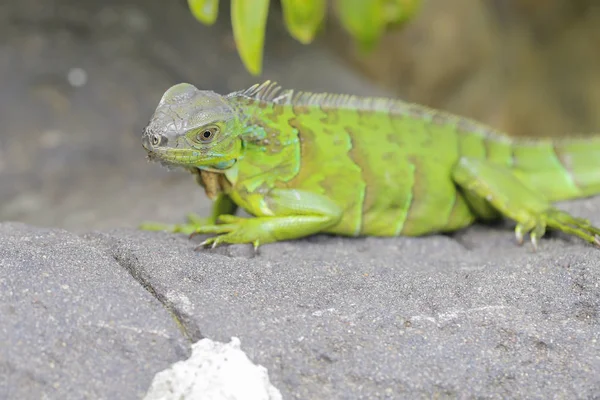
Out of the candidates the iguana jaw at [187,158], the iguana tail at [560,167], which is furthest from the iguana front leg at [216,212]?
the iguana tail at [560,167]

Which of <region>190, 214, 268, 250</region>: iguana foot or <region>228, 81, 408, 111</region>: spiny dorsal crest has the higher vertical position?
<region>228, 81, 408, 111</region>: spiny dorsal crest

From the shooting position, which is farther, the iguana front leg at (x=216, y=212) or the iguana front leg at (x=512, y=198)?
the iguana front leg at (x=216, y=212)

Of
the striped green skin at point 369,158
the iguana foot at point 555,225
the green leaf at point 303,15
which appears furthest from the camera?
the green leaf at point 303,15

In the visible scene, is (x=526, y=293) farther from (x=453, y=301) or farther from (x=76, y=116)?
(x=76, y=116)

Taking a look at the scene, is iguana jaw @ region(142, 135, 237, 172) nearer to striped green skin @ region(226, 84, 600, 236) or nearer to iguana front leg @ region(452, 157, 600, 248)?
striped green skin @ region(226, 84, 600, 236)

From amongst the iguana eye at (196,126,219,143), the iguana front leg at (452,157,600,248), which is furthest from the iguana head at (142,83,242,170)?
the iguana front leg at (452,157,600,248)

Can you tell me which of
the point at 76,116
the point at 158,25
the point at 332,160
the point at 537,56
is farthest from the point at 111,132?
the point at 537,56

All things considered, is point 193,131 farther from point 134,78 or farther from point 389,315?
point 134,78

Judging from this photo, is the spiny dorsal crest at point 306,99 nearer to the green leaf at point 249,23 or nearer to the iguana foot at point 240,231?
the green leaf at point 249,23
